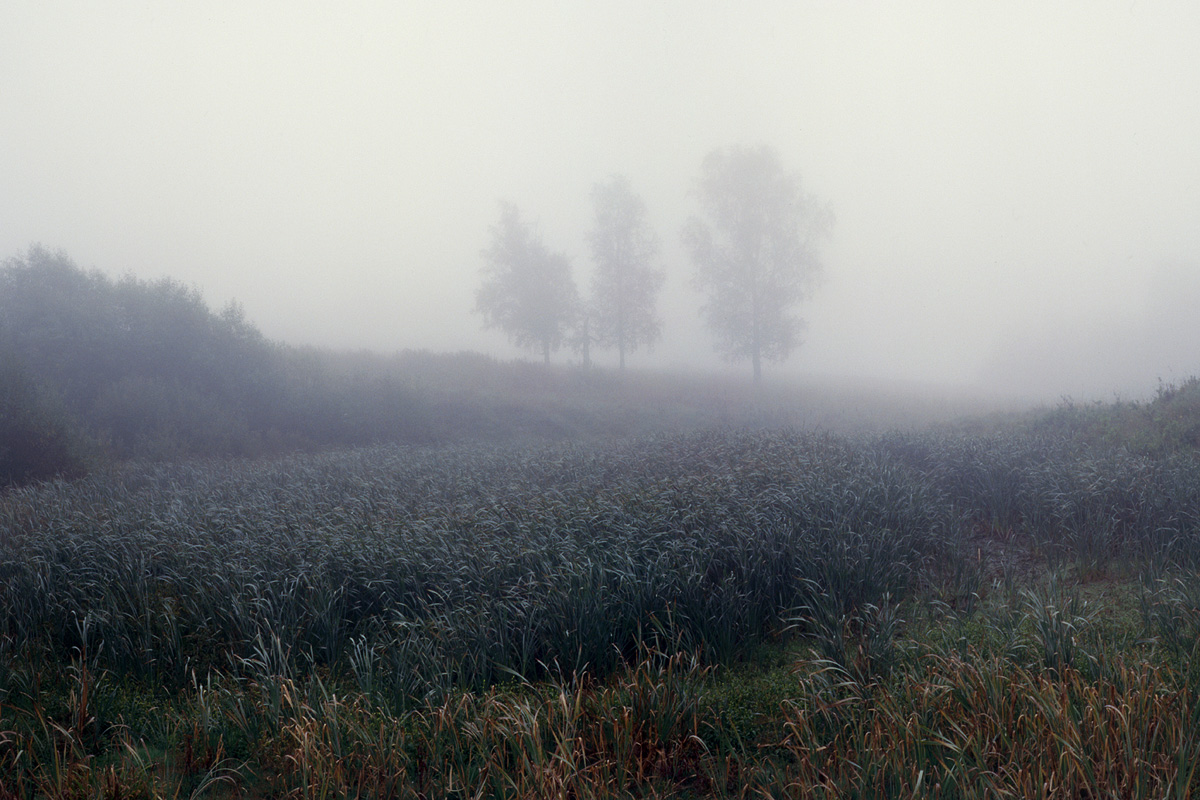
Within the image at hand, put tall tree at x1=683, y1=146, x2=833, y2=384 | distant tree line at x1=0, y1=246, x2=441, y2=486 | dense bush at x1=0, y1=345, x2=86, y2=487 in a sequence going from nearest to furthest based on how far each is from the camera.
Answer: dense bush at x1=0, y1=345, x2=86, y2=487 < distant tree line at x1=0, y1=246, x2=441, y2=486 < tall tree at x1=683, y1=146, x2=833, y2=384

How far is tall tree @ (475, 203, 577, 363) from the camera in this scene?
1373 inches

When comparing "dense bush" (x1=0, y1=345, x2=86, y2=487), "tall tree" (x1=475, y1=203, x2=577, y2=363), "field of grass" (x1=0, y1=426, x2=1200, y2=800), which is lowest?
"field of grass" (x1=0, y1=426, x2=1200, y2=800)

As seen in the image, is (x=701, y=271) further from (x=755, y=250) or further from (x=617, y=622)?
(x=617, y=622)

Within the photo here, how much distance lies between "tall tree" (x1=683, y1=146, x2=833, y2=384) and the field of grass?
24108 mm

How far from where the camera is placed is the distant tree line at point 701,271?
33.0m

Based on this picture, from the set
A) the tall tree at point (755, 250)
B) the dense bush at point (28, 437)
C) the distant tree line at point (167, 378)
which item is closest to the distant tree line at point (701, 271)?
the tall tree at point (755, 250)

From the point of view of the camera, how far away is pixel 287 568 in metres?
5.66

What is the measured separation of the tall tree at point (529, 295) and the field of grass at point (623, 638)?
26166 millimetres

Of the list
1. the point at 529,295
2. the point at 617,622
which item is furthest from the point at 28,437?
the point at 529,295

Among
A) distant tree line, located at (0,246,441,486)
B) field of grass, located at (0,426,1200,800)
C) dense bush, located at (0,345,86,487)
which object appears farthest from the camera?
distant tree line, located at (0,246,441,486)

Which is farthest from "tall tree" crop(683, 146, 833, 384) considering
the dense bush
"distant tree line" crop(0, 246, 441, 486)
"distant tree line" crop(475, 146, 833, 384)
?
the dense bush

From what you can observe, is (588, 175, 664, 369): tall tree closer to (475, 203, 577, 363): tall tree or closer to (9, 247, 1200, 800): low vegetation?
(475, 203, 577, 363): tall tree

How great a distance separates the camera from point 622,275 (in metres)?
35.4

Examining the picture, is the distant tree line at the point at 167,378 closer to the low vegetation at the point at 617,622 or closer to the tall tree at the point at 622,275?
the low vegetation at the point at 617,622
